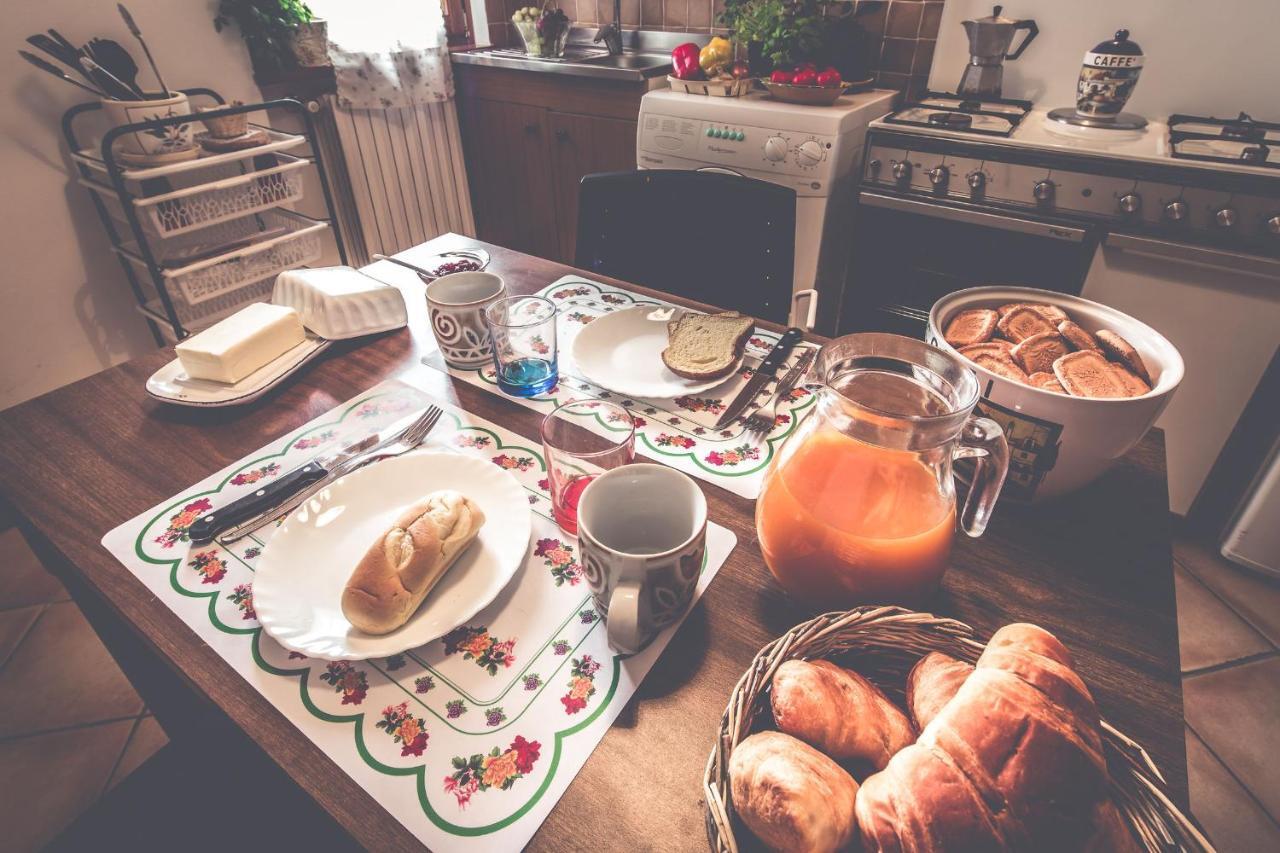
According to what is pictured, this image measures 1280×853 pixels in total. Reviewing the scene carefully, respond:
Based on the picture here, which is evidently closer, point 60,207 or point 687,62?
point 60,207

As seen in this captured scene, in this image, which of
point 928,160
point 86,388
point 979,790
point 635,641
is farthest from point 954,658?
point 928,160

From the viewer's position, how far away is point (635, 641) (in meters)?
0.52

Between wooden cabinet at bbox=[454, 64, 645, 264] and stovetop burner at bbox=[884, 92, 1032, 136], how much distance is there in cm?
94

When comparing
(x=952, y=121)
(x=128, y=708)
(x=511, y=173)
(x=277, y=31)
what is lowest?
(x=128, y=708)

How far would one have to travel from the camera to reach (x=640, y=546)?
62 centimetres

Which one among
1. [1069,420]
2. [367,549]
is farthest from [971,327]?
[367,549]

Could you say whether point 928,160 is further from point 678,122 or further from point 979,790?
point 979,790

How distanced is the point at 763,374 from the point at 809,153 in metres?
1.25

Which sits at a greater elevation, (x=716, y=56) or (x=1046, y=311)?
(x=716, y=56)

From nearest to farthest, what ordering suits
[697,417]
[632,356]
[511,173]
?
[697,417], [632,356], [511,173]

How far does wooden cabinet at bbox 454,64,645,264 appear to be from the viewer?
2.43 metres

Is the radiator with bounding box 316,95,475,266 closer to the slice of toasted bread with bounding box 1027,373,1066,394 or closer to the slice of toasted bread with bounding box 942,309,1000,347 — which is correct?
the slice of toasted bread with bounding box 942,309,1000,347

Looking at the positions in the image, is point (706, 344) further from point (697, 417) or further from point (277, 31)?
point (277, 31)

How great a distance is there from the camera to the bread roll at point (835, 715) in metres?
0.41
